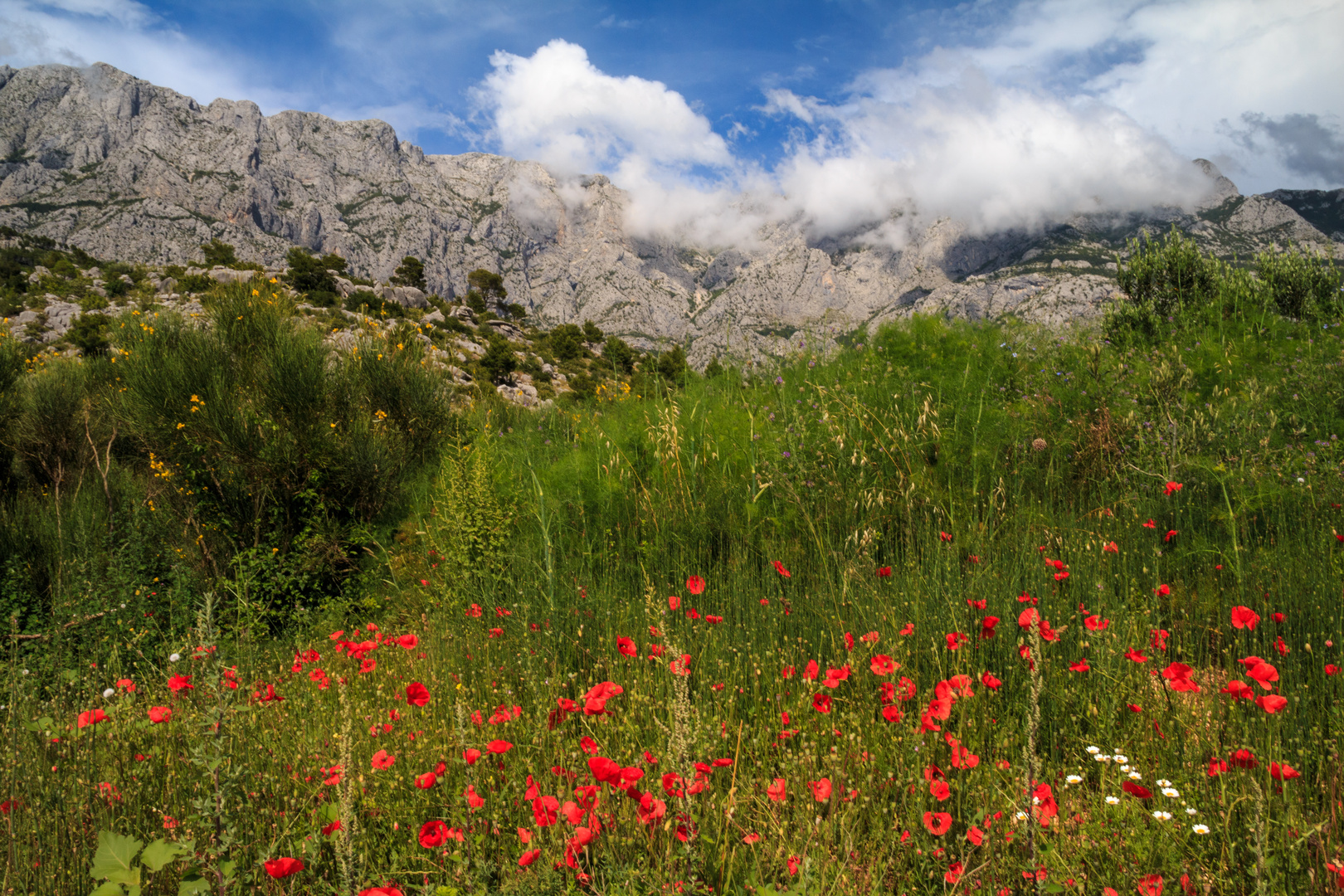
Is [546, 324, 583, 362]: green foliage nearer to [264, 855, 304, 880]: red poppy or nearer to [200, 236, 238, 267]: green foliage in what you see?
[200, 236, 238, 267]: green foliage

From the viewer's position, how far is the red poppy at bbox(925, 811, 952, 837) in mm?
1433

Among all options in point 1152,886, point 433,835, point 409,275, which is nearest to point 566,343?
point 409,275

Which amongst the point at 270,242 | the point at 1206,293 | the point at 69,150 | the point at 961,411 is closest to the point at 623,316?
the point at 270,242

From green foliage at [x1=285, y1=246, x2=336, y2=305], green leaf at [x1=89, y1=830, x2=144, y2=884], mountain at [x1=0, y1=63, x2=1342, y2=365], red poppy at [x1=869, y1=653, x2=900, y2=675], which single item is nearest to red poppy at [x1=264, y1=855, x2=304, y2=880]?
green leaf at [x1=89, y1=830, x2=144, y2=884]

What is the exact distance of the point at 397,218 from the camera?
107062 millimetres

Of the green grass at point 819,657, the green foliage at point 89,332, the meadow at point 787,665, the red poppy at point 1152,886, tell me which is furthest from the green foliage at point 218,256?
the red poppy at point 1152,886

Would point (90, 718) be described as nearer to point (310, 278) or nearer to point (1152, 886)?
point (1152, 886)

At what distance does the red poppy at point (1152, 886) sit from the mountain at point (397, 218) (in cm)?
4842

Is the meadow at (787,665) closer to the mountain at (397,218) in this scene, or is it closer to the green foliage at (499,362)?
the green foliage at (499,362)

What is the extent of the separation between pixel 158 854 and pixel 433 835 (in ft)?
1.75

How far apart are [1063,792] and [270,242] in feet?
335

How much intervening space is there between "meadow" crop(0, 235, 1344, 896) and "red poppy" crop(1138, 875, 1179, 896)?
0.13 metres

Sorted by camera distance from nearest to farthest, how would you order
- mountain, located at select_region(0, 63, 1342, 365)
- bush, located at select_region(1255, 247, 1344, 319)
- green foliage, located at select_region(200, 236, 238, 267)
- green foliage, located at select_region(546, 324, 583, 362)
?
bush, located at select_region(1255, 247, 1344, 319)
green foliage, located at select_region(546, 324, 583, 362)
green foliage, located at select_region(200, 236, 238, 267)
mountain, located at select_region(0, 63, 1342, 365)

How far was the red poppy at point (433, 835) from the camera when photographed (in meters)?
1.38
